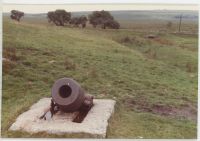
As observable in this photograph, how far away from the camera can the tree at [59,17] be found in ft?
33.8

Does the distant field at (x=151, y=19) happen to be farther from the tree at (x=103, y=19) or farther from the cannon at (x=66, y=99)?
the cannon at (x=66, y=99)

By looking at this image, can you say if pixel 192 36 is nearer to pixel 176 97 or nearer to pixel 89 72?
pixel 176 97

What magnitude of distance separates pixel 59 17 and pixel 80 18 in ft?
2.07

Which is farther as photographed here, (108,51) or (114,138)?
(108,51)

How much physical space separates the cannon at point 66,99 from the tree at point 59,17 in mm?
1589

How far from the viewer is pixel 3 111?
32.9 ft

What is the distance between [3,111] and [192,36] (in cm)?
454

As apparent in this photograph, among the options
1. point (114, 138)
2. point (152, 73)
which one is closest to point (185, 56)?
point (152, 73)

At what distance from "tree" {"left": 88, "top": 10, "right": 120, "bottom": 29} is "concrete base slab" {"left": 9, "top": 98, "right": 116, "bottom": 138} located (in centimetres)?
207

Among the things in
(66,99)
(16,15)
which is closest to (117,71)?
(66,99)

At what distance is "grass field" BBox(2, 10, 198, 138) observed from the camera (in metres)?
9.99

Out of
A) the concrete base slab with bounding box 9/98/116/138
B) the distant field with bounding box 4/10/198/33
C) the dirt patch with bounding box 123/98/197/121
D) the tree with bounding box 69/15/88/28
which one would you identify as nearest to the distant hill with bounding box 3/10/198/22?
the distant field with bounding box 4/10/198/33

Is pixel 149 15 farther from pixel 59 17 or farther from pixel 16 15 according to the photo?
pixel 16 15

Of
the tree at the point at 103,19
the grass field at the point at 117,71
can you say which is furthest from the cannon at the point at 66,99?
the tree at the point at 103,19
